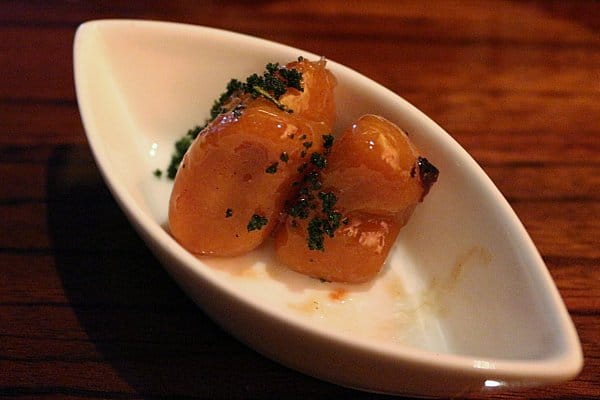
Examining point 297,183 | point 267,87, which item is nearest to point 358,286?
point 297,183

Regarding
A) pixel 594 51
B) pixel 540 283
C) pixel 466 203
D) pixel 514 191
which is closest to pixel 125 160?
pixel 466 203

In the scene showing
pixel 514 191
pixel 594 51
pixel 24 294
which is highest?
pixel 594 51

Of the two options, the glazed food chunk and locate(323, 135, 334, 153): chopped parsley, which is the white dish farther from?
locate(323, 135, 334, 153): chopped parsley

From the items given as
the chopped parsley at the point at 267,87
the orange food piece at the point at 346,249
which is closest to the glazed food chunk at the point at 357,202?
the orange food piece at the point at 346,249

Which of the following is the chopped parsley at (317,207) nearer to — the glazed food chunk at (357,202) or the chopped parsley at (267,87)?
the glazed food chunk at (357,202)

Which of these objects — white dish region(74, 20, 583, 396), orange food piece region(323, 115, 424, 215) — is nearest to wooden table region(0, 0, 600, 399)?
white dish region(74, 20, 583, 396)

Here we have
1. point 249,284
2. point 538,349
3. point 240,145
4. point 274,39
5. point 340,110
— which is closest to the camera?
point 538,349

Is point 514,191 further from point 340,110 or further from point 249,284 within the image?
point 249,284
